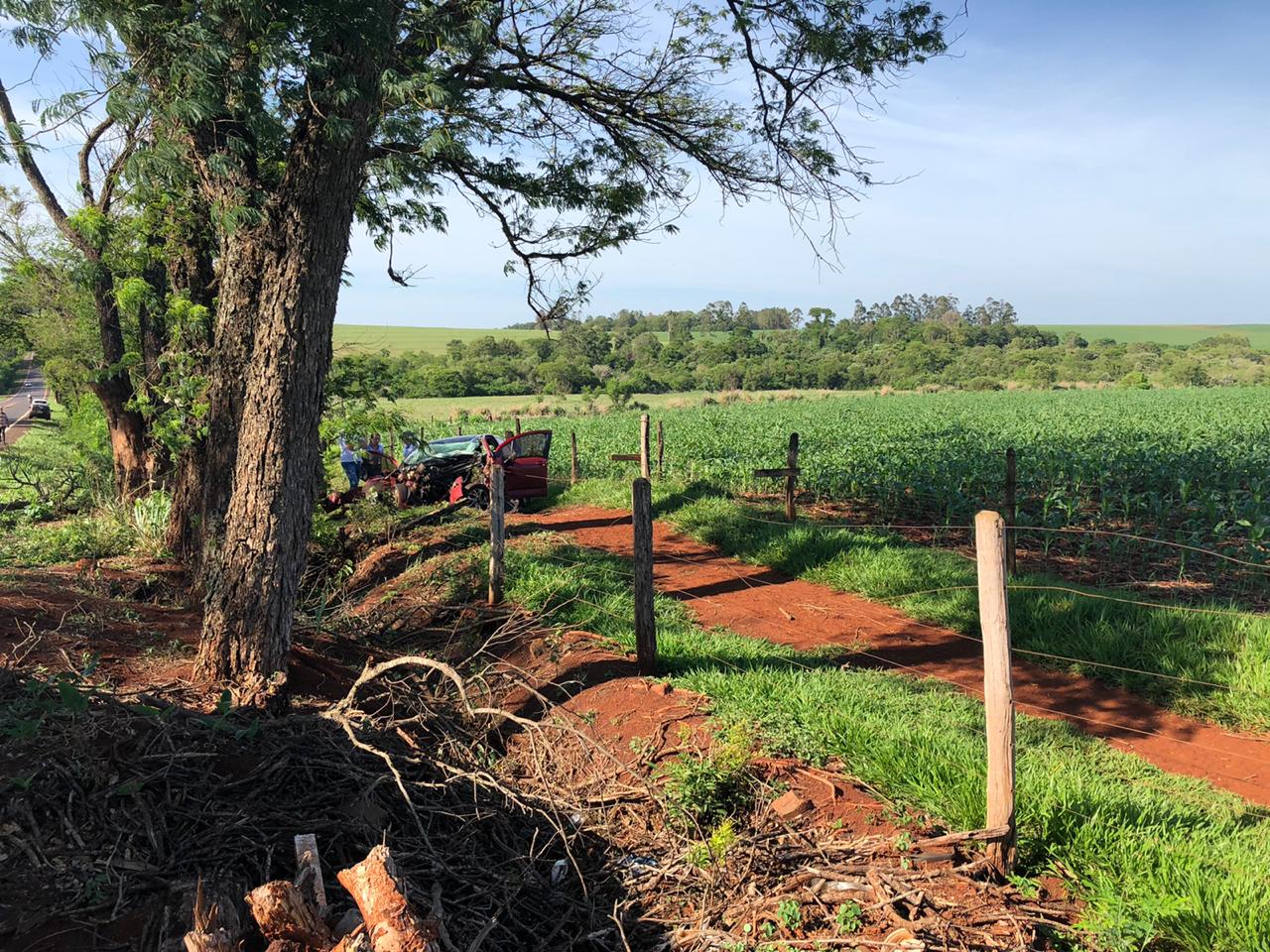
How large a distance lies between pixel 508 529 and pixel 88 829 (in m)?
8.50

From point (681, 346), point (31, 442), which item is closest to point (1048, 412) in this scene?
point (31, 442)

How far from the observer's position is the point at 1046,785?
154 inches

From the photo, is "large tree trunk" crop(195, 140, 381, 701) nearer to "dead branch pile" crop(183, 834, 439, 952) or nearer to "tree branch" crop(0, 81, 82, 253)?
"dead branch pile" crop(183, 834, 439, 952)

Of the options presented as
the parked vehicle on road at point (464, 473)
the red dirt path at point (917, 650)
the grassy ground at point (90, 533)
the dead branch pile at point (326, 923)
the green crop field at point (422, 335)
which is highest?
the green crop field at point (422, 335)

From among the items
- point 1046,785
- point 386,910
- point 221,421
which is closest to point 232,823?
point 386,910

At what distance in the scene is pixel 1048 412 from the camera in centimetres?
3338

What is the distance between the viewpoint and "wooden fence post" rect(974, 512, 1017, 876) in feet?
11.0

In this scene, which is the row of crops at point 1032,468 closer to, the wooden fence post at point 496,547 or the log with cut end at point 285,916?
the wooden fence post at point 496,547

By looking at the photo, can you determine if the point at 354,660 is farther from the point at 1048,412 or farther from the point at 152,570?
the point at 1048,412

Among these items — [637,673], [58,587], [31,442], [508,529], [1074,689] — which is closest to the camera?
[637,673]

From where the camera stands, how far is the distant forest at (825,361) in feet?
205

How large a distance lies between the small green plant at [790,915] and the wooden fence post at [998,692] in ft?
2.71

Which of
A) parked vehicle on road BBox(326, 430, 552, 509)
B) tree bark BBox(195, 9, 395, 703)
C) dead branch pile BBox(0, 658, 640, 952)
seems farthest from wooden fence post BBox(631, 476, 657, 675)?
parked vehicle on road BBox(326, 430, 552, 509)

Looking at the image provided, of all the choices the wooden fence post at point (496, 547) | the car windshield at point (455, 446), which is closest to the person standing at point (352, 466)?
the car windshield at point (455, 446)
